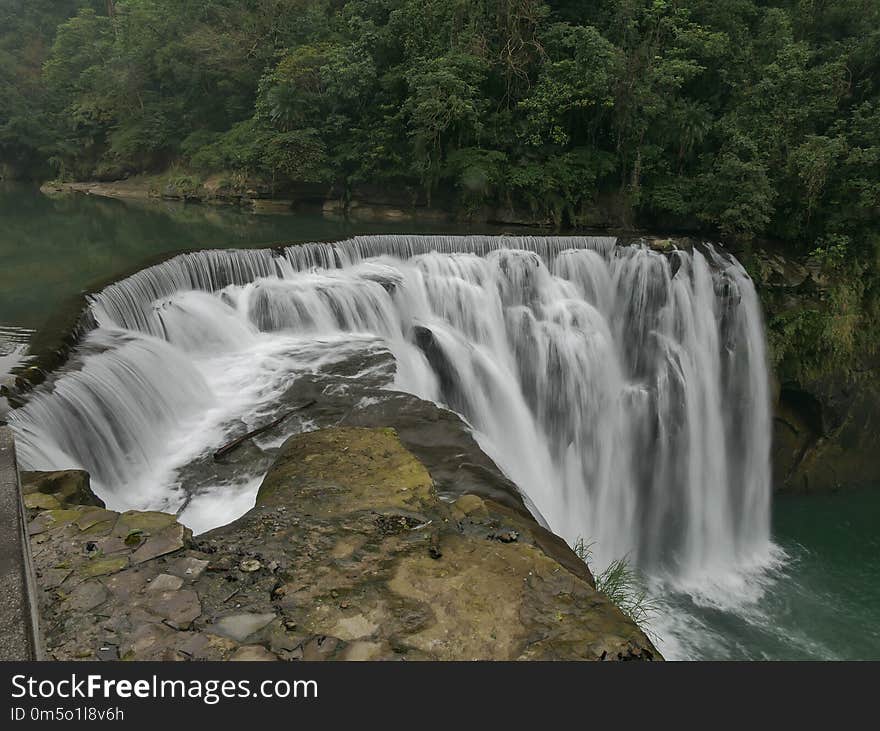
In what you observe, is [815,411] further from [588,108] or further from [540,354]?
[588,108]

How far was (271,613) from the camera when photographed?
2.74m

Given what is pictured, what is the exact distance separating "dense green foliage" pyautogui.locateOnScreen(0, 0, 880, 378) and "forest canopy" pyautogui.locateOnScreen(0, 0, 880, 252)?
0.05 metres

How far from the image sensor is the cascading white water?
7.66 metres

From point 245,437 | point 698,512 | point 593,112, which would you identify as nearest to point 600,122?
point 593,112

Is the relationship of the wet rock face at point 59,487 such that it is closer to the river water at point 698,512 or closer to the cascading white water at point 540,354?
the cascading white water at point 540,354

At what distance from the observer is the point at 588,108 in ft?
52.2

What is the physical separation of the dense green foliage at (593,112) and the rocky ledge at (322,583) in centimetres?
1089

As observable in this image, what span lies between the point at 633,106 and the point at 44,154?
3439 centimetres

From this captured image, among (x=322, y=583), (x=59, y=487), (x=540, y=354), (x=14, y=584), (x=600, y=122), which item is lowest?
(x=540, y=354)

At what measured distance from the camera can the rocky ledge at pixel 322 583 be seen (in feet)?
8.46

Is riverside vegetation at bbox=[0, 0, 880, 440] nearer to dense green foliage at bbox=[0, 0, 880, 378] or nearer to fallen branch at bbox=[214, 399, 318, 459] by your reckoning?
dense green foliage at bbox=[0, 0, 880, 378]

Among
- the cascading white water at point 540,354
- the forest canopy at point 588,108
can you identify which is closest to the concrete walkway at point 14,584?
the cascading white water at point 540,354

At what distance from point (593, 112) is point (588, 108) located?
0.70 feet
